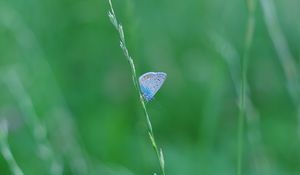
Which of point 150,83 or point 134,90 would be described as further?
point 134,90

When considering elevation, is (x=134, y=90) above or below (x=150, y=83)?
below

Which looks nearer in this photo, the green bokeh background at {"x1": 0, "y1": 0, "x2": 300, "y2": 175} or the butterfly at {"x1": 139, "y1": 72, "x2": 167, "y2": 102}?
the butterfly at {"x1": 139, "y1": 72, "x2": 167, "y2": 102}

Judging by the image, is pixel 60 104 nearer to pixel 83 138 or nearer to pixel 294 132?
pixel 83 138

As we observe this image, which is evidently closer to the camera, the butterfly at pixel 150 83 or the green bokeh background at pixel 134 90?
the butterfly at pixel 150 83

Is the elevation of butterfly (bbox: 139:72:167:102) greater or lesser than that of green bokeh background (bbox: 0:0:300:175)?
greater

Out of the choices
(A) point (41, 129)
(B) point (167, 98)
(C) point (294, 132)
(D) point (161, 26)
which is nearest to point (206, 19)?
(D) point (161, 26)
